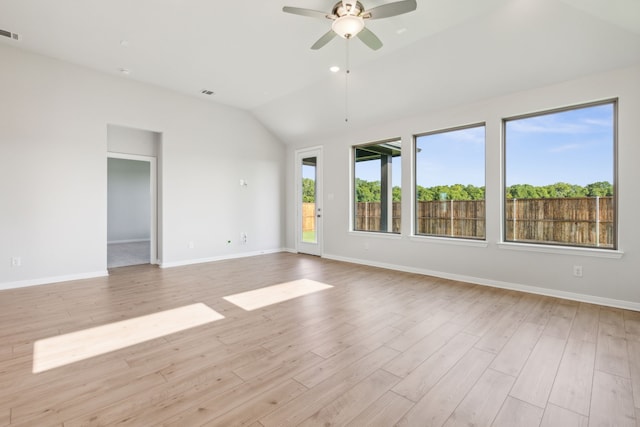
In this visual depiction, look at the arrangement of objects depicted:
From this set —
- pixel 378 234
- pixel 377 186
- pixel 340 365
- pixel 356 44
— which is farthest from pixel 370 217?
pixel 340 365

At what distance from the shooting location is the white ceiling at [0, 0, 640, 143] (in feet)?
10.5

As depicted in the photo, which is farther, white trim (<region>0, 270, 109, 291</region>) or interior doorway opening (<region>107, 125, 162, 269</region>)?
interior doorway opening (<region>107, 125, 162, 269</region>)

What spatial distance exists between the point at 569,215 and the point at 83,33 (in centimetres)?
661

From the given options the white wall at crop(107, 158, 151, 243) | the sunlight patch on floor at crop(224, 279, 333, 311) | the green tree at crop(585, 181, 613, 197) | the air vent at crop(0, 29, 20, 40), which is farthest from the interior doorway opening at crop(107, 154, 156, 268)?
the green tree at crop(585, 181, 613, 197)

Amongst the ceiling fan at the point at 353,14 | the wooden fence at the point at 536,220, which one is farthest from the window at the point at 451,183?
the ceiling fan at the point at 353,14

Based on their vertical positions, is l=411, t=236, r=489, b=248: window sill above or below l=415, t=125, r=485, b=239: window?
below

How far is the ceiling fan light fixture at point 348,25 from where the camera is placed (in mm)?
2893

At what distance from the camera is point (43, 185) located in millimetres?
4438

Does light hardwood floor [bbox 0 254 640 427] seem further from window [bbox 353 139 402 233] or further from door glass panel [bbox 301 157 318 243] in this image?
door glass panel [bbox 301 157 318 243]

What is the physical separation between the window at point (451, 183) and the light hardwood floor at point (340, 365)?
4.31ft

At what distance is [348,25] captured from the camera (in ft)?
9.75

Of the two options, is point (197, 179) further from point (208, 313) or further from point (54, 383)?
point (54, 383)

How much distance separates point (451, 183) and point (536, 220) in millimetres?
1296

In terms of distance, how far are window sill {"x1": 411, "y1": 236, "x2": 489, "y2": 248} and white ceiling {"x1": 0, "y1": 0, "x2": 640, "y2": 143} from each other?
2.10 m
